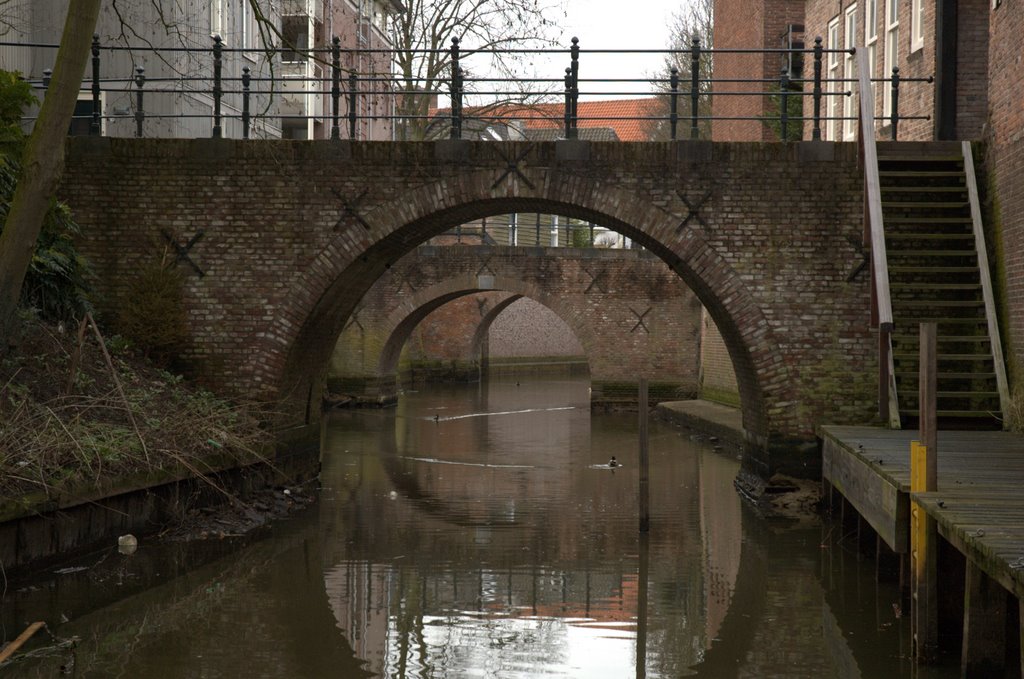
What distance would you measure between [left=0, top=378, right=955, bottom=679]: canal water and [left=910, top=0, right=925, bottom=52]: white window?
594cm

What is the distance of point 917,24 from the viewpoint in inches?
607

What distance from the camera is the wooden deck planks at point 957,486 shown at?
5855mm

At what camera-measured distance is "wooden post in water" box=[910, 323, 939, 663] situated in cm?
684

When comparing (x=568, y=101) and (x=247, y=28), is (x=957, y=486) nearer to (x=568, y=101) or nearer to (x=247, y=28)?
(x=568, y=101)

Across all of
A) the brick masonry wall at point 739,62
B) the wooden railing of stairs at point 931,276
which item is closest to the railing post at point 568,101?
the wooden railing of stairs at point 931,276

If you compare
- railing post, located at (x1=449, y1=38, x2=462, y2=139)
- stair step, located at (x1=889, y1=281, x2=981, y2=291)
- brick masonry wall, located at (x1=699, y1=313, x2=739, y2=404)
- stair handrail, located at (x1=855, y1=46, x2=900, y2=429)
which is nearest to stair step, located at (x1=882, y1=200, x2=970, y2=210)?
stair handrail, located at (x1=855, y1=46, x2=900, y2=429)

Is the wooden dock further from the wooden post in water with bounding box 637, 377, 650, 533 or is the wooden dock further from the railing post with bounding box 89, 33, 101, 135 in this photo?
the railing post with bounding box 89, 33, 101, 135

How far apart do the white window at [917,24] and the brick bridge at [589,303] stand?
36.5 ft

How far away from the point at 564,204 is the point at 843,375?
3.44 m

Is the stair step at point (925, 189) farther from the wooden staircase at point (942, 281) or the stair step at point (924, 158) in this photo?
the stair step at point (924, 158)

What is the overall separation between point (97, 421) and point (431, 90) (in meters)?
8.41

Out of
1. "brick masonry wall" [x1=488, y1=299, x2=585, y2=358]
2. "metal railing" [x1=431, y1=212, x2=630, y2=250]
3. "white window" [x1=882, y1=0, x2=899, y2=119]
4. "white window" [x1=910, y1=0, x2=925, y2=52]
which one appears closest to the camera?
"white window" [x1=910, y1=0, x2=925, y2=52]

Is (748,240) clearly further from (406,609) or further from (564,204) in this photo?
(406,609)

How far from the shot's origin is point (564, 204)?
44.2 feet
